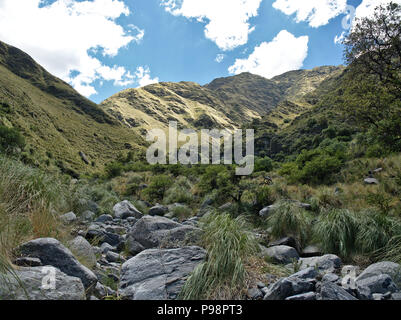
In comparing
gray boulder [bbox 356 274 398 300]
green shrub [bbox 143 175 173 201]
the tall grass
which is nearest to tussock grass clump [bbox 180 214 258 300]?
gray boulder [bbox 356 274 398 300]

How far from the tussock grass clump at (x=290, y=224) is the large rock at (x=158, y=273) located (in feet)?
10.4

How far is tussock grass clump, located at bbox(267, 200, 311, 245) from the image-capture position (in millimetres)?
5895

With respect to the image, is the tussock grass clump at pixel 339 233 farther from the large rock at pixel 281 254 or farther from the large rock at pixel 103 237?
the large rock at pixel 103 237

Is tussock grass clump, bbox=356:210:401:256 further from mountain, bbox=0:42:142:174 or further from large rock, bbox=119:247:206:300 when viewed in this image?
mountain, bbox=0:42:142:174

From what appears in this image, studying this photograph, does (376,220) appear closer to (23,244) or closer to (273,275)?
(273,275)

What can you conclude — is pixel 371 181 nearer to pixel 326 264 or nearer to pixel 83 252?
pixel 326 264

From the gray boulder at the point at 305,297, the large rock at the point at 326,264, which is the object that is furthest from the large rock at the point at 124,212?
the gray boulder at the point at 305,297

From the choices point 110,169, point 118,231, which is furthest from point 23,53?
point 118,231

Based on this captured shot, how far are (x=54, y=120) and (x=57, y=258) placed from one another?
69.9 m

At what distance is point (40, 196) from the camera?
4.01 meters

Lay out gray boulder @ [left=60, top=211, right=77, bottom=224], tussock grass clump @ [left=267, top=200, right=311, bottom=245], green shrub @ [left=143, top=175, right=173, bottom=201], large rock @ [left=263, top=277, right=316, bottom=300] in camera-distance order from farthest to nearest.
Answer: green shrub @ [left=143, top=175, right=173, bottom=201]
tussock grass clump @ [left=267, top=200, right=311, bottom=245]
gray boulder @ [left=60, top=211, right=77, bottom=224]
large rock @ [left=263, top=277, right=316, bottom=300]

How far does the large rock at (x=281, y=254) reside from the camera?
4.42 m

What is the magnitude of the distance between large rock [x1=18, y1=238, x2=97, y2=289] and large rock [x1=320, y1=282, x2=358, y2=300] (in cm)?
271
